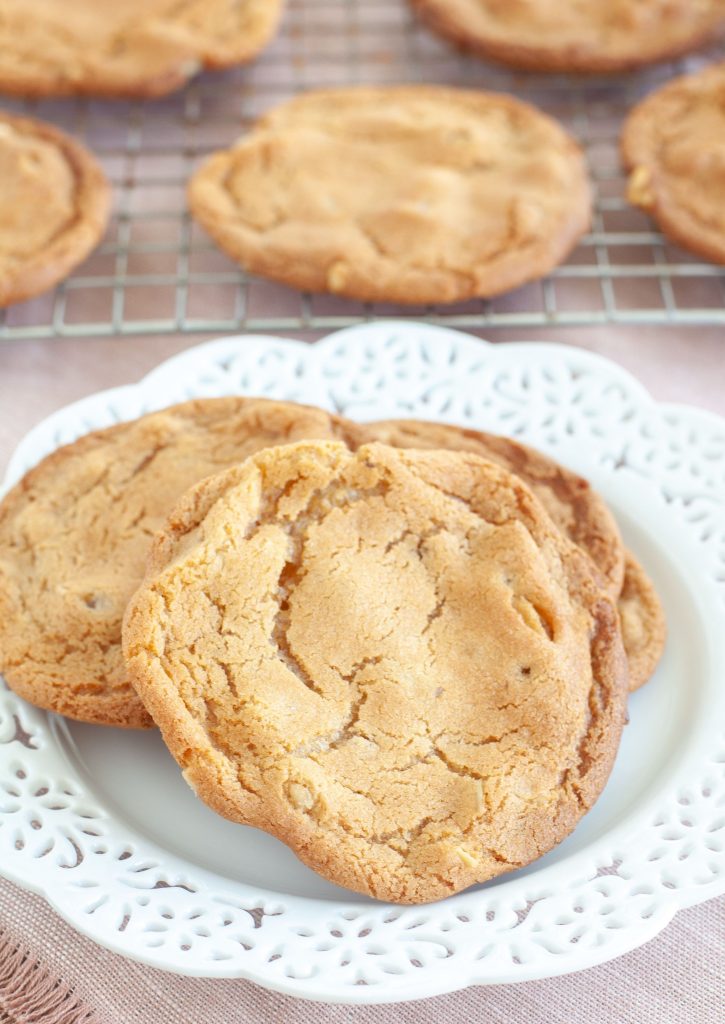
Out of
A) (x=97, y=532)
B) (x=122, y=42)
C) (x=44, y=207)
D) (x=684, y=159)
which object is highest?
(x=122, y=42)

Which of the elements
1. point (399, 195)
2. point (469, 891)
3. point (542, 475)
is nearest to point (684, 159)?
point (399, 195)

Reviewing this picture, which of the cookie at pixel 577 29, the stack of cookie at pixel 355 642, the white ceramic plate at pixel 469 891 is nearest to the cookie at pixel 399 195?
the cookie at pixel 577 29

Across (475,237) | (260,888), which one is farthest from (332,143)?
(260,888)

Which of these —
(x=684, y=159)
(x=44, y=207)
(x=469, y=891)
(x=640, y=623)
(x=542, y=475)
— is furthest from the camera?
(x=684, y=159)

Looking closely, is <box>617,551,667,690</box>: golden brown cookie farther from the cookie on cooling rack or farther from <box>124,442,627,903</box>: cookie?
<box>124,442,627,903</box>: cookie

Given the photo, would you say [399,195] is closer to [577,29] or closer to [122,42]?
[577,29]

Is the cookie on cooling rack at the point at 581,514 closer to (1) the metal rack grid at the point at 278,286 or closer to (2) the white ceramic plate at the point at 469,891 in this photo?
(2) the white ceramic plate at the point at 469,891
